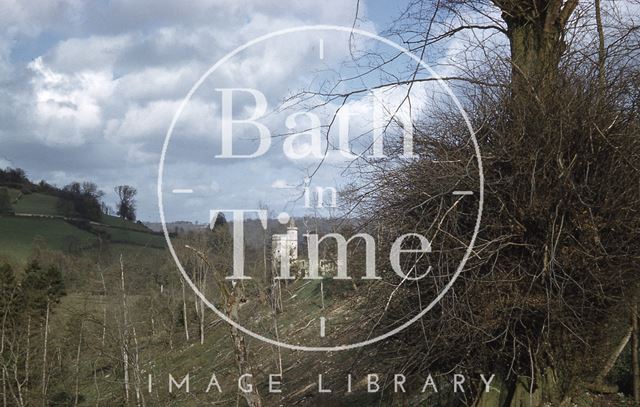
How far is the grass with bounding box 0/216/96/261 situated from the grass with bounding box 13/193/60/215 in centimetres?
207

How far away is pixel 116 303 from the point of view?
95.2 ft

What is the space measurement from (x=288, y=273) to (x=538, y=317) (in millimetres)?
10304

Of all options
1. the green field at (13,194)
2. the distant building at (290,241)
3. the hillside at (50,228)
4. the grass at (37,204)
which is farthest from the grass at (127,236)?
the distant building at (290,241)

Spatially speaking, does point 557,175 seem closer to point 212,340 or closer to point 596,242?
point 596,242

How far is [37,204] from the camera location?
214 ft

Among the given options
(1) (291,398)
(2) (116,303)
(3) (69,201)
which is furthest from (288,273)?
(3) (69,201)

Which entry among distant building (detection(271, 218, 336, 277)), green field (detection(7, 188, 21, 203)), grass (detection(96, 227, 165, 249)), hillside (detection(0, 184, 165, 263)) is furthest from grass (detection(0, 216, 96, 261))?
distant building (detection(271, 218, 336, 277))

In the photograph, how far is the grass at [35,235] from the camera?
53031 mm

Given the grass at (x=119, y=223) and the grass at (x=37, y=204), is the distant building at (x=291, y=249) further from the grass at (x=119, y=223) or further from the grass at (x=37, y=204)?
the grass at (x=37, y=204)

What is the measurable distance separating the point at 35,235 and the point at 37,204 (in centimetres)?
992

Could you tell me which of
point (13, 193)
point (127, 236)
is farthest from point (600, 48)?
point (13, 193)

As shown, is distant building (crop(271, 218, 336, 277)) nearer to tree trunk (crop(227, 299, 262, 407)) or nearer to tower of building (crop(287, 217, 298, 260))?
tower of building (crop(287, 217, 298, 260))

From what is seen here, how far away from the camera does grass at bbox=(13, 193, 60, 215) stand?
63.2 metres

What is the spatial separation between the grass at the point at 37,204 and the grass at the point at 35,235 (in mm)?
2072
